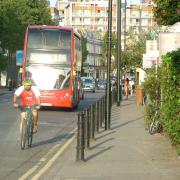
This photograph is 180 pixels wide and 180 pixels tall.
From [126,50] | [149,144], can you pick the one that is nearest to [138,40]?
[126,50]

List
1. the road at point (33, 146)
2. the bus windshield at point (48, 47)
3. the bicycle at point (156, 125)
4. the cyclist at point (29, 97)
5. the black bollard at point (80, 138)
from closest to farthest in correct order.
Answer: the road at point (33, 146)
the black bollard at point (80, 138)
the cyclist at point (29, 97)
the bicycle at point (156, 125)
the bus windshield at point (48, 47)

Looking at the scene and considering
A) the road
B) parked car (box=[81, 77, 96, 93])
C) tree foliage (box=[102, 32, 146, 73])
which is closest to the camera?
the road

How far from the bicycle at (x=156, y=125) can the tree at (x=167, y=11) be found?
7.58m

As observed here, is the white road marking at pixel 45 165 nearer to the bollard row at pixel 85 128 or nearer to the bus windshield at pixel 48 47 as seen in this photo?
the bollard row at pixel 85 128

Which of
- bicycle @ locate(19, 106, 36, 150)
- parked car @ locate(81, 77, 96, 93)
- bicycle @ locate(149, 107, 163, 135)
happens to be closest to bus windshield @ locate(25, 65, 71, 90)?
bicycle @ locate(149, 107, 163, 135)

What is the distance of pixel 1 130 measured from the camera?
21594 millimetres

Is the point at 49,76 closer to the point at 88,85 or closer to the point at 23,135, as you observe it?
the point at 23,135

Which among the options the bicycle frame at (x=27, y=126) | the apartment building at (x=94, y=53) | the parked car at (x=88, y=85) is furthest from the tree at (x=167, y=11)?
the apartment building at (x=94, y=53)

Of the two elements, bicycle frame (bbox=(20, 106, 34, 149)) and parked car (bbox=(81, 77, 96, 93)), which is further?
parked car (bbox=(81, 77, 96, 93))

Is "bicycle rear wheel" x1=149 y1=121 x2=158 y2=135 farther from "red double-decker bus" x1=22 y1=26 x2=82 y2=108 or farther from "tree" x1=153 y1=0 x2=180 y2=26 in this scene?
"red double-decker bus" x1=22 y1=26 x2=82 y2=108

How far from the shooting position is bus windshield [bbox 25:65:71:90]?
32000 millimetres

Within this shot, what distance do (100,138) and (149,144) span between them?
6.43 feet

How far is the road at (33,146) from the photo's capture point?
12.8 meters

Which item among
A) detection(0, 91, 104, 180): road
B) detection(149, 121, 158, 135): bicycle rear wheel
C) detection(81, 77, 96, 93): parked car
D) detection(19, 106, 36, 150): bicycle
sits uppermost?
detection(19, 106, 36, 150): bicycle
